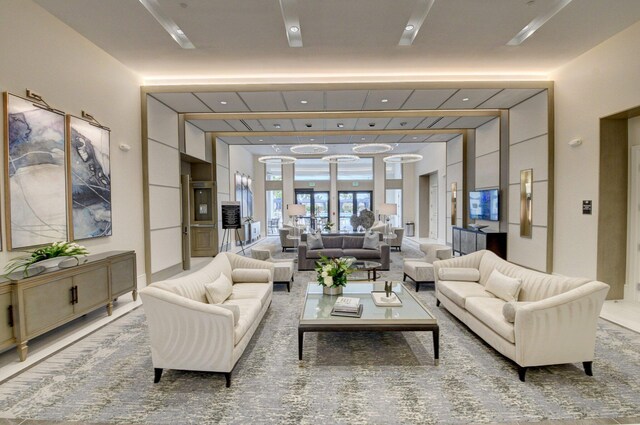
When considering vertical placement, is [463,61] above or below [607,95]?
above

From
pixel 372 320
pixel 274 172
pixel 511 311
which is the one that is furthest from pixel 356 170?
pixel 511 311

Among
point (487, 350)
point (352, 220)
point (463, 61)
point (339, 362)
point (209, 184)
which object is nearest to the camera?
point (339, 362)

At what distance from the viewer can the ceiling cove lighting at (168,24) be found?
142 inches

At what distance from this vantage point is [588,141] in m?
4.99

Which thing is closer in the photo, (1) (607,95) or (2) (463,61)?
(1) (607,95)

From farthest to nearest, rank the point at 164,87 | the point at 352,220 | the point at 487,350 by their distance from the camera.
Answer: the point at 352,220 → the point at 164,87 → the point at 487,350

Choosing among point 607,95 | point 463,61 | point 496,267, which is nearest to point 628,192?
point 607,95

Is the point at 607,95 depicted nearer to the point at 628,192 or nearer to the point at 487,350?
the point at 628,192

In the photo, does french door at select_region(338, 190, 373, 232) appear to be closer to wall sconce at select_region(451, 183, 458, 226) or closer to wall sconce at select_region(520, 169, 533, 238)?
wall sconce at select_region(451, 183, 458, 226)

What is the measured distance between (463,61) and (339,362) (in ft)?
17.5

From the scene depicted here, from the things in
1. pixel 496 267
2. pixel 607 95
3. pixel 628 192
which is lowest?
pixel 496 267

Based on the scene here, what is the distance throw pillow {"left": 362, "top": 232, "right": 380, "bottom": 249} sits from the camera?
730cm

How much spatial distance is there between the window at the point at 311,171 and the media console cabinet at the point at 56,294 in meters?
10.4

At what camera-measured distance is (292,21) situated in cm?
396
